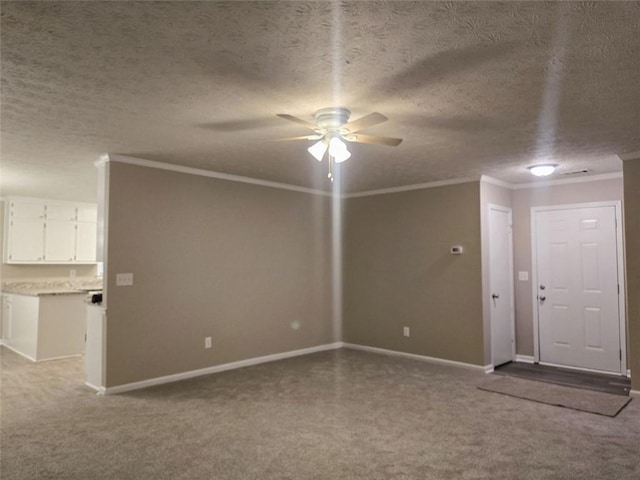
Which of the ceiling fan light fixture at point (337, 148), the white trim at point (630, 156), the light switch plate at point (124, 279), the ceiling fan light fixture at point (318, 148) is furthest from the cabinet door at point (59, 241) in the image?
the white trim at point (630, 156)

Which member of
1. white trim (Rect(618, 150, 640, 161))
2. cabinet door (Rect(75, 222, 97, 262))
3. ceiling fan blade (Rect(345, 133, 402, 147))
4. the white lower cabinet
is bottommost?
the white lower cabinet

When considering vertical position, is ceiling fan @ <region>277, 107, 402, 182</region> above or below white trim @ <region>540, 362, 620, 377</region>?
above

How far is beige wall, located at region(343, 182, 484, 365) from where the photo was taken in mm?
5641

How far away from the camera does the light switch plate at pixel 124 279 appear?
4625 mm

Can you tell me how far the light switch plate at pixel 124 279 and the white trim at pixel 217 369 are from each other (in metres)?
1.00

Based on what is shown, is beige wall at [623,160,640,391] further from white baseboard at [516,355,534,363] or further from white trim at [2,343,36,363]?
white trim at [2,343,36,363]

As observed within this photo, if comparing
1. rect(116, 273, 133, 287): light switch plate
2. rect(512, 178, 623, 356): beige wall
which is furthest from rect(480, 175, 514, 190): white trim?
rect(116, 273, 133, 287): light switch plate

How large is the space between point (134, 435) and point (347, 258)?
13.8ft

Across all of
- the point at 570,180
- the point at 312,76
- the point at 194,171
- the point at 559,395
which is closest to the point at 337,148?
the point at 312,76

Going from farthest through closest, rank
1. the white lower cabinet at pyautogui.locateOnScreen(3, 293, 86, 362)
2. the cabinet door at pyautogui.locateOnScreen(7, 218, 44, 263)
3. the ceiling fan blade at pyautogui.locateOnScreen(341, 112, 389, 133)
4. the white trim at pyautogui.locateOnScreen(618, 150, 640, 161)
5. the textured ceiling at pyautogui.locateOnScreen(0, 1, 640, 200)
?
the cabinet door at pyautogui.locateOnScreen(7, 218, 44, 263) → the white lower cabinet at pyautogui.locateOnScreen(3, 293, 86, 362) → the white trim at pyautogui.locateOnScreen(618, 150, 640, 161) → the ceiling fan blade at pyautogui.locateOnScreen(341, 112, 389, 133) → the textured ceiling at pyautogui.locateOnScreen(0, 1, 640, 200)

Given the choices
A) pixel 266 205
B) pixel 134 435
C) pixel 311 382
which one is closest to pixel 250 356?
pixel 311 382

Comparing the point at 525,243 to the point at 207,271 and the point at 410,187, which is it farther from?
the point at 207,271

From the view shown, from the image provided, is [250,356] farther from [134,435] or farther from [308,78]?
[308,78]

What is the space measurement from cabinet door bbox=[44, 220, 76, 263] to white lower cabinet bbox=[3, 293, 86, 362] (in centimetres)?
93
